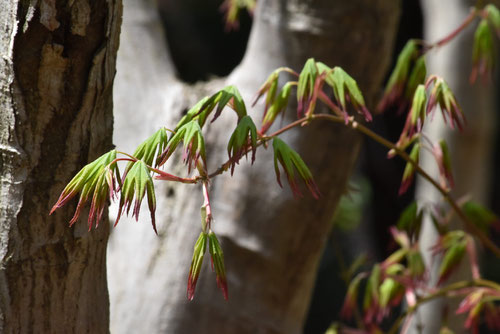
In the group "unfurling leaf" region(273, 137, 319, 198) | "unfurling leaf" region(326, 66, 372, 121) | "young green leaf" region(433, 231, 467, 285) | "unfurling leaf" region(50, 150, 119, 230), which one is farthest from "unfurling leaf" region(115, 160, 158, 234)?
"young green leaf" region(433, 231, 467, 285)

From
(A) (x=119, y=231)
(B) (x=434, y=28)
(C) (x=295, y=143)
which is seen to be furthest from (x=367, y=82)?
(B) (x=434, y=28)

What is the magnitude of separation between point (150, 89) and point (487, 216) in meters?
0.58

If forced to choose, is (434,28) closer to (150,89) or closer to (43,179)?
(150,89)

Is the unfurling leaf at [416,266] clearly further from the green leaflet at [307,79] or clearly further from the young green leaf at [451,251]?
the green leaflet at [307,79]

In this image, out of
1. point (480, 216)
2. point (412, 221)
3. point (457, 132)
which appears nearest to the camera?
point (412, 221)

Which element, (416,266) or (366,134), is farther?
(416,266)

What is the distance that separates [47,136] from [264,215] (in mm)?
422

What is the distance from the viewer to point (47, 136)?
20.5 inches

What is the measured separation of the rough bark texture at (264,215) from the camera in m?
0.87

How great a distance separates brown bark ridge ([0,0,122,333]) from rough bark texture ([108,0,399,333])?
1.08 ft

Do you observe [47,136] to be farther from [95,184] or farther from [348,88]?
[348,88]

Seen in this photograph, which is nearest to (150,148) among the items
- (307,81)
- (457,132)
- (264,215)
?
(307,81)

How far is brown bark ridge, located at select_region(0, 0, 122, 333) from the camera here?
50 cm

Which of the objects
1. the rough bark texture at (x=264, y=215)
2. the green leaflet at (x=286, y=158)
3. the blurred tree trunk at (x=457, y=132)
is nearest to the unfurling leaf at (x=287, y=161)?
the green leaflet at (x=286, y=158)
